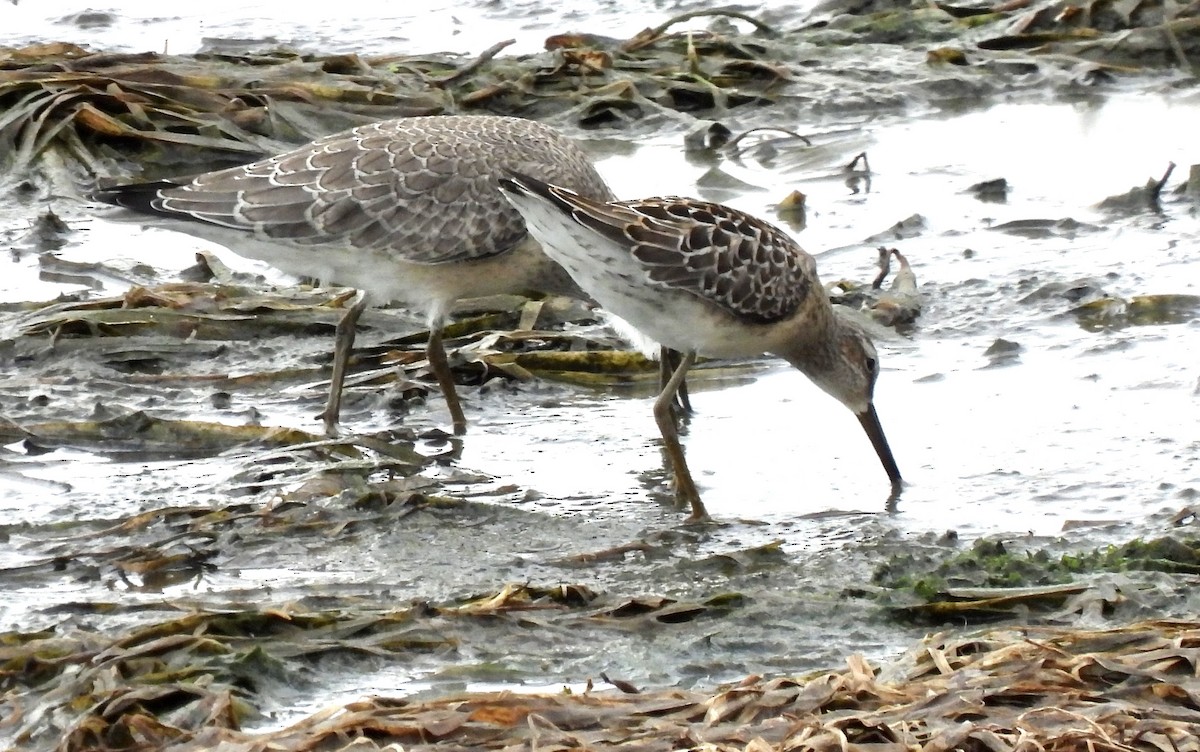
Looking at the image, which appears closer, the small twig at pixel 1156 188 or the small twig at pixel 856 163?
the small twig at pixel 1156 188

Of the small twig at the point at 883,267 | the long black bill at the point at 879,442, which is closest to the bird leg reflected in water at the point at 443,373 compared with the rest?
the long black bill at the point at 879,442

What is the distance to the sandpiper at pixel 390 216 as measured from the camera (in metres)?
7.43

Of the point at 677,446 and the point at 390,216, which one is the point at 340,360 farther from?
the point at 677,446

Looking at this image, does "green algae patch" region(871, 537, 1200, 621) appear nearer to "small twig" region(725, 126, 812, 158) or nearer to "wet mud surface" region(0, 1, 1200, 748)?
"wet mud surface" region(0, 1, 1200, 748)

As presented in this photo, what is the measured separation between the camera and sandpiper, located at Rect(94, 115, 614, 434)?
7.43m

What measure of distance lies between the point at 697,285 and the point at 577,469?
0.82m

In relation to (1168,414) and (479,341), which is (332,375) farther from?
(1168,414)

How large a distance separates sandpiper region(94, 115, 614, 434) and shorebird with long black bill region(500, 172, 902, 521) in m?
0.80

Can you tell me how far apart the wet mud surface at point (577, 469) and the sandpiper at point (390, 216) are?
13.5 inches

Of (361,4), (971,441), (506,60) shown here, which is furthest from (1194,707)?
(361,4)

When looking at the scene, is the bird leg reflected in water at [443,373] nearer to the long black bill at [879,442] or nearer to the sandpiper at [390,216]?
the sandpiper at [390,216]

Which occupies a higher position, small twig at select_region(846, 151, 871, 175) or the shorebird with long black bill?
the shorebird with long black bill

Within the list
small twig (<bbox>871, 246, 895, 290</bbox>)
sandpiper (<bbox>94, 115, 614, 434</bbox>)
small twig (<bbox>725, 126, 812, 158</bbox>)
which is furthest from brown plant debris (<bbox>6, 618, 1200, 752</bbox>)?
small twig (<bbox>725, 126, 812, 158</bbox>)

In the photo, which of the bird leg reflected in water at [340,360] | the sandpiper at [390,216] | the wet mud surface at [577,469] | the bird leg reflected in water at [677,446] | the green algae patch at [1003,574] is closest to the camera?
the wet mud surface at [577,469]
